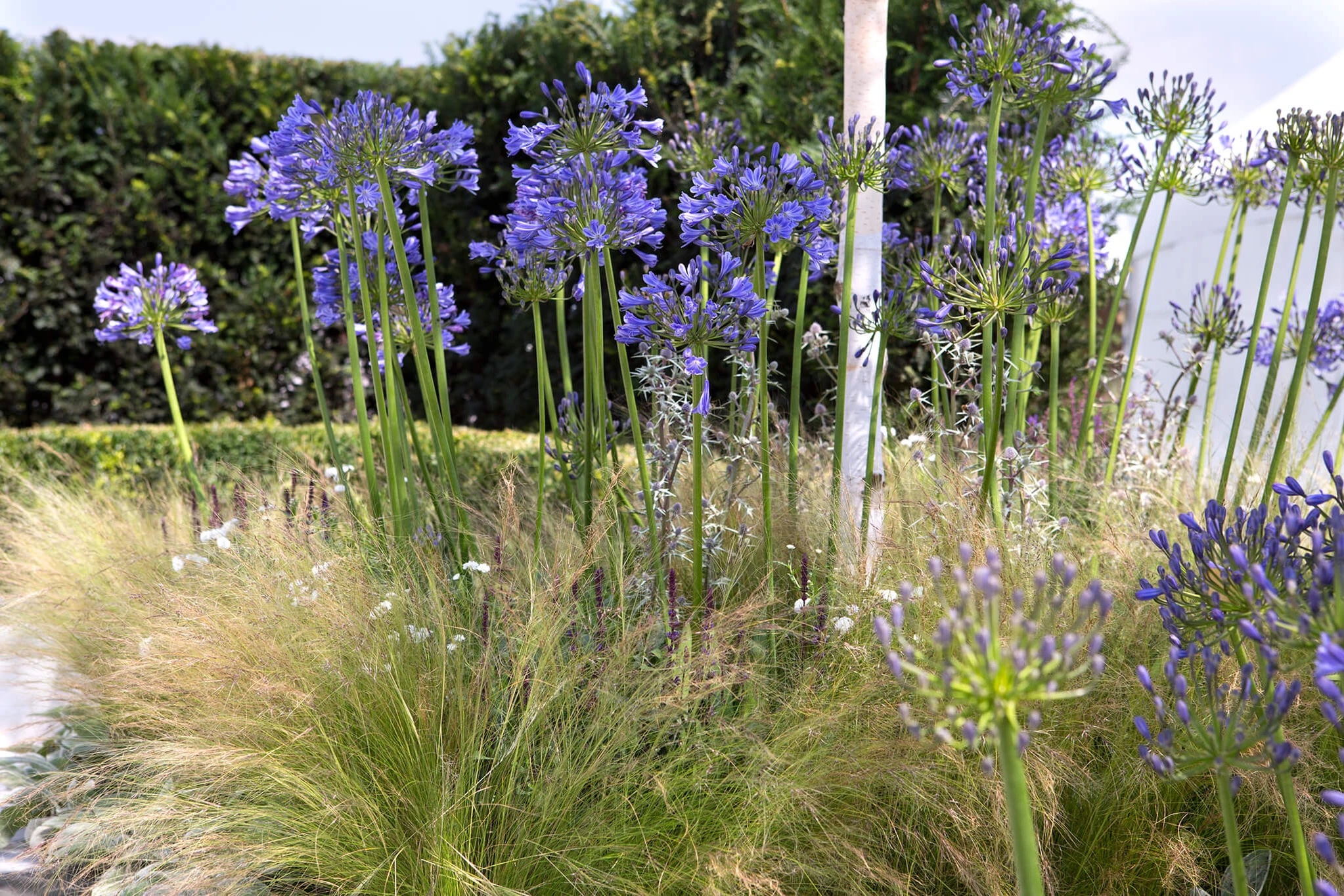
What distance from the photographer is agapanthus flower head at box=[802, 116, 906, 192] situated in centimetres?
280

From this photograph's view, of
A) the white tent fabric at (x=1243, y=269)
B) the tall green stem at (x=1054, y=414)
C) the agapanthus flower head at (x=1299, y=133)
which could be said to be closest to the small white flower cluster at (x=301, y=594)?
the tall green stem at (x=1054, y=414)

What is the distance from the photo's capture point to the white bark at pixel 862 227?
326 centimetres

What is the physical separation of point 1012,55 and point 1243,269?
18.7ft

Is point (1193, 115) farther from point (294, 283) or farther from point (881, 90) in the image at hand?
point (294, 283)

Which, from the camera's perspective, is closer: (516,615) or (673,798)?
(673,798)

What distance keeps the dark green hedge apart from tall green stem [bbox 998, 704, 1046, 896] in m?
6.20

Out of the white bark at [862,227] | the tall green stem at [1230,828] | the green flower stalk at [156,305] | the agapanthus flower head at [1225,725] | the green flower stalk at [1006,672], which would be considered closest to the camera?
the green flower stalk at [1006,672]

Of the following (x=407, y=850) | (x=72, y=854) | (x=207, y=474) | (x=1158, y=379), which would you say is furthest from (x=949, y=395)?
(x=1158, y=379)

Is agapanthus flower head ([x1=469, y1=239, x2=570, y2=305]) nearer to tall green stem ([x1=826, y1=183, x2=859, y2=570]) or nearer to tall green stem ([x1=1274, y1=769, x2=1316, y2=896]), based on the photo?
tall green stem ([x1=826, y1=183, x2=859, y2=570])

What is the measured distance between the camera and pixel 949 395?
400 centimetres

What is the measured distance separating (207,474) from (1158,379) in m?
7.38

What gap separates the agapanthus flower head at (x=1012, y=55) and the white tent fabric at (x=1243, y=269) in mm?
3240

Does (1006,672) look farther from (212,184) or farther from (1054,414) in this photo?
(212,184)

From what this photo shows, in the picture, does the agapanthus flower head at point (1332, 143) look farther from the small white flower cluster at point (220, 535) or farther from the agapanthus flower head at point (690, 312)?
the small white flower cluster at point (220, 535)
